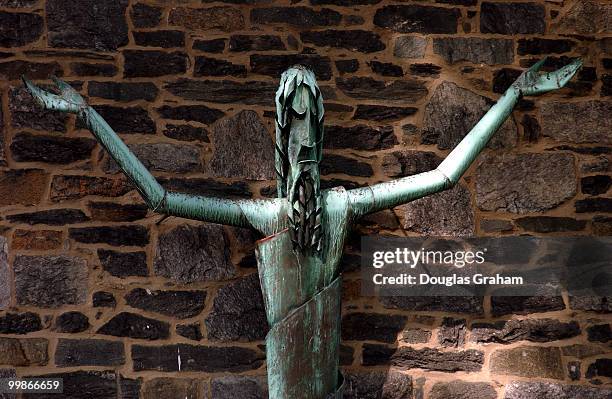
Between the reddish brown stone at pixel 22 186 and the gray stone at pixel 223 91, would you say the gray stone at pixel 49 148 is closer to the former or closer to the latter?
the reddish brown stone at pixel 22 186

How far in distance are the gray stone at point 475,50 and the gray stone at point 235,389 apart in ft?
5.74

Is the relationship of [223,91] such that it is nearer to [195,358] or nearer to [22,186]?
[22,186]

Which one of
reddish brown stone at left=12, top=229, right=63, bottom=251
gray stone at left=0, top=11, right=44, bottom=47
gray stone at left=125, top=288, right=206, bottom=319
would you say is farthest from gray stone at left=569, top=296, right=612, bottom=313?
gray stone at left=0, top=11, right=44, bottom=47

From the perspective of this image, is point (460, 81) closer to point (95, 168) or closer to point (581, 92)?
point (581, 92)

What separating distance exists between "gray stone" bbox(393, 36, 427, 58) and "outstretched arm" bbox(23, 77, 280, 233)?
1.25m

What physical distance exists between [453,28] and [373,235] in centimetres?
106

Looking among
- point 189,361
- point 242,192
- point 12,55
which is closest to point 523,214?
point 242,192

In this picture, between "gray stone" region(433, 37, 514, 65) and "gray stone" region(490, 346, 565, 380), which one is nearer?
"gray stone" region(490, 346, 565, 380)

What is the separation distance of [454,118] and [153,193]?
1653 millimetres

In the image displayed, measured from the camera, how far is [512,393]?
388 cm

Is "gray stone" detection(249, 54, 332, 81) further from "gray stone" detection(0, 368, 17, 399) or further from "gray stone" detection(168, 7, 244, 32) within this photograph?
"gray stone" detection(0, 368, 17, 399)

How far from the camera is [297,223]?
2988mm

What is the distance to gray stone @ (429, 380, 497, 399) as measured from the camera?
3.85 m

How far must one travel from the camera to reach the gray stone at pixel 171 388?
3764 millimetres
